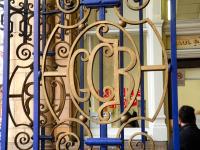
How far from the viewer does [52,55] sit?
3.35 metres

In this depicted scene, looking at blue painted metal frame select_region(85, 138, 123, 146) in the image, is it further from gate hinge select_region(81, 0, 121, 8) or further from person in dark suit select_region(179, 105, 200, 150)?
person in dark suit select_region(179, 105, 200, 150)

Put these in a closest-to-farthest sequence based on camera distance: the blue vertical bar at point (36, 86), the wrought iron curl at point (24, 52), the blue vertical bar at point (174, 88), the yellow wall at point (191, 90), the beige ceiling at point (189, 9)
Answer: the blue vertical bar at point (174, 88) → the blue vertical bar at point (36, 86) → the wrought iron curl at point (24, 52) → the beige ceiling at point (189, 9) → the yellow wall at point (191, 90)

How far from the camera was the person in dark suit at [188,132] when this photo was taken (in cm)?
348

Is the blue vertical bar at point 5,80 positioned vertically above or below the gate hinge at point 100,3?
below

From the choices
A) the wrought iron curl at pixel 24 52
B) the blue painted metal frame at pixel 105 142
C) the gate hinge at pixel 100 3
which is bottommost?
the blue painted metal frame at pixel 105 142

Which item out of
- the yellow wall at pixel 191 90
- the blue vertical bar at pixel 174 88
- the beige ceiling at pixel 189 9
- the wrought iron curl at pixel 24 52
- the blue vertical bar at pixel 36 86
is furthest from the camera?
the yellow wall at pixel 191 90

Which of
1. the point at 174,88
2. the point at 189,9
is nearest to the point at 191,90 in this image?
the point at 189,9

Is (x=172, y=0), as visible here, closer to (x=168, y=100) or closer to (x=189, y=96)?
(x=168, y=100)

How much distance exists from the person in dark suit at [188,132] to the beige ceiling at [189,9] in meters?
3.26

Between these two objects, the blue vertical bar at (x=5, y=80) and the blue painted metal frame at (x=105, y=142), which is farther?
the blue vertical bar at (x=5, y=80)

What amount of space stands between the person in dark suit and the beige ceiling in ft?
10.7

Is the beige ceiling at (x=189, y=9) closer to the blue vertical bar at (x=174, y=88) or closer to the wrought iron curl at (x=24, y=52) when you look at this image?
the wrought iron curl at (x=24, y=52)

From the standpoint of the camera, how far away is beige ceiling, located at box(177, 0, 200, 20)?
21.5ft

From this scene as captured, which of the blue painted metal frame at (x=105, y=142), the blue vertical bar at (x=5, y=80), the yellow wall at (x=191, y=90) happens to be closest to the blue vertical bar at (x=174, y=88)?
the blue painted metal frame at (x=105, y=142)
